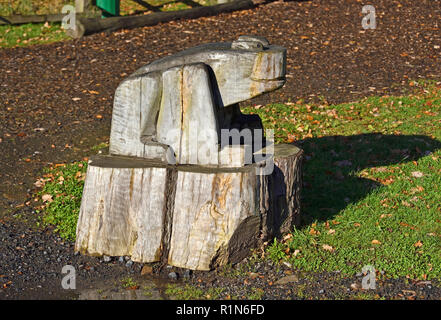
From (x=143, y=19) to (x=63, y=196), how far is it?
659 centimetres

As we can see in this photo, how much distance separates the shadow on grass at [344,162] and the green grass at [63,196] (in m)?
2.19

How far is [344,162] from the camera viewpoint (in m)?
7.68

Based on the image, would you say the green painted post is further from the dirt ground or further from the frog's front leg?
the frog's front leg

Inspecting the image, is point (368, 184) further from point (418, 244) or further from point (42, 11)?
point (42, 11)

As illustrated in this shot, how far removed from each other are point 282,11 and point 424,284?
30.5 feet

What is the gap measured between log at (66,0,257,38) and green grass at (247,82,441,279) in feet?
14.0

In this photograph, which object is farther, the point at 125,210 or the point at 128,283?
the point at 125,210

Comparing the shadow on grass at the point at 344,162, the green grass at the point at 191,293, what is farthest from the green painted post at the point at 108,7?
the green grass at the point at 191,293

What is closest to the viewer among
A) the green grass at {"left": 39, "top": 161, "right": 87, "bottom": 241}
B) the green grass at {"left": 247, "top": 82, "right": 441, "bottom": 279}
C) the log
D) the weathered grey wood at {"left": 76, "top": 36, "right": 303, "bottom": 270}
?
the weathered grey wood at {"left": 76, "top": 36, "right": 303, "bottom": 270}

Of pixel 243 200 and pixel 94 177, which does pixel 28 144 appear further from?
pixel 243 200

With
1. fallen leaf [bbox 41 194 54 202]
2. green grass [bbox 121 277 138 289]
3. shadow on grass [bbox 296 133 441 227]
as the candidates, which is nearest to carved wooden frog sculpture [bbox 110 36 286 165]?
green grass [bbox 121 277 138 289]

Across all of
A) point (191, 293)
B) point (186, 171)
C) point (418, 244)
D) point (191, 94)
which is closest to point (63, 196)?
point (186, 171)

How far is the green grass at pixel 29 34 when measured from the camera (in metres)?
12.4

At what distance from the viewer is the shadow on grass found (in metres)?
6.76
